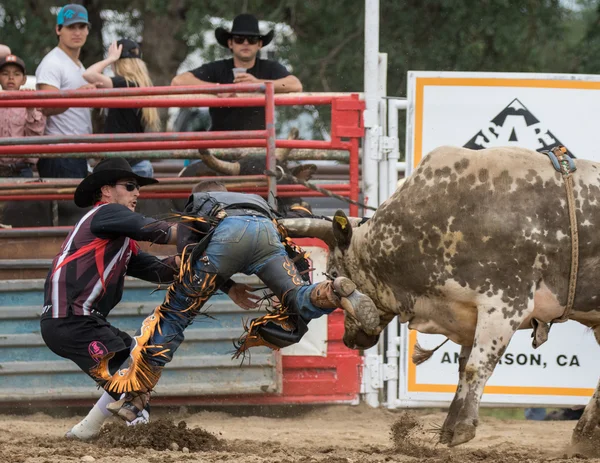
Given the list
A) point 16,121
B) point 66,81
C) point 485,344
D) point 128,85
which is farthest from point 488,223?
point 16,121

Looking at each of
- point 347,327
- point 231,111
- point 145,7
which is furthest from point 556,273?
point 145,7

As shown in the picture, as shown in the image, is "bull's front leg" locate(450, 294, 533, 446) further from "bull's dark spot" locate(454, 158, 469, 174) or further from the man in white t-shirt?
the man in white t-shirt

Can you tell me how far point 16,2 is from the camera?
14211 mm

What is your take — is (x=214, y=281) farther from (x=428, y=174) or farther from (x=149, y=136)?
(x=149, y=136)

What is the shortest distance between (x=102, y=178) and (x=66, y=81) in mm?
2349

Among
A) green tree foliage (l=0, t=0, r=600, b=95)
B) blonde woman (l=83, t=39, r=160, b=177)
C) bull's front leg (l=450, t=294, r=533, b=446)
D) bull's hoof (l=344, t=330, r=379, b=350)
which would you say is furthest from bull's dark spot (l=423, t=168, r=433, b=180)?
green tree foliage (l=0, t=0, r=600, b=95)

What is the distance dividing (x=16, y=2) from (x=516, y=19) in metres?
6.40

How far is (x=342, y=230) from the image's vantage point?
231 inches

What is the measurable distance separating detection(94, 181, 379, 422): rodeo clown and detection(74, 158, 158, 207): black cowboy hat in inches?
20.3

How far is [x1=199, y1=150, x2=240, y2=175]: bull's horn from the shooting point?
7266mm

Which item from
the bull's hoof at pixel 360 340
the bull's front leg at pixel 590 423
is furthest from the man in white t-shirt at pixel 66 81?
the bull's front leg at pixel 590 423

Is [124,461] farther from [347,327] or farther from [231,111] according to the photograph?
[231,111]

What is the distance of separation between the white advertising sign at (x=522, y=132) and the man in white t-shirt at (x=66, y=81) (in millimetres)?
2481

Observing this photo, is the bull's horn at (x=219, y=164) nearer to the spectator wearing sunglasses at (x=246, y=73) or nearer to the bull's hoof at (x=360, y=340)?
the spectator wearing sunglasses at (x=246, y=73)
